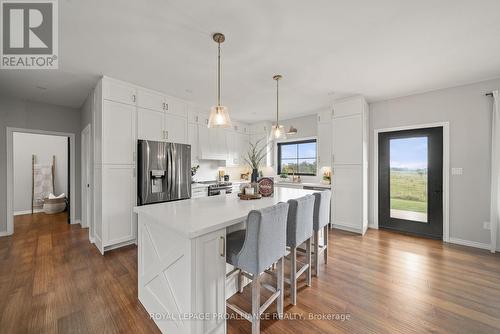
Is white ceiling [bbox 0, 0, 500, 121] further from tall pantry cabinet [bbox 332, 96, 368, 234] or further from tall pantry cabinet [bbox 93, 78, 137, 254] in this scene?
tall pantry cabinet [bbox 332, 96, 368, 234]

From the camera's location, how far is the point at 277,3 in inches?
65.1

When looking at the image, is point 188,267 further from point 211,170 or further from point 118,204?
point 211,170

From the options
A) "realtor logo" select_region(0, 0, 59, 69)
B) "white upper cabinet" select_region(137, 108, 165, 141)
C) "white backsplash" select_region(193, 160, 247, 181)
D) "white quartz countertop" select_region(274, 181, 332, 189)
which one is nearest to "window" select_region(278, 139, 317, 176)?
"white quartz countertop" select_region(274, 181, 332, 189)

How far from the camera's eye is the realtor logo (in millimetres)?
1733

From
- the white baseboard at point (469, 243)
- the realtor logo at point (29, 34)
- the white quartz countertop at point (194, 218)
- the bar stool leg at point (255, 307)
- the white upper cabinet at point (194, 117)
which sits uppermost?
the realtor logo at point (29, 34)

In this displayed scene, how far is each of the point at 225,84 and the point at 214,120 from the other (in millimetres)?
1489

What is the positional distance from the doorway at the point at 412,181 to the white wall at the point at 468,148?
0.19 m

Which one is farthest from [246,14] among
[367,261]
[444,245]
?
[444,245]

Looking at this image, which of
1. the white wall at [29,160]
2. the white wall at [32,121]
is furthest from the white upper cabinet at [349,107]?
the white wall at [29,160]

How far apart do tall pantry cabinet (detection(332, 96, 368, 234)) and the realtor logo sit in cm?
427

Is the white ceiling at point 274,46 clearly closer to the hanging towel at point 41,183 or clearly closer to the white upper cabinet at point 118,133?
the white upper cabinet at point 118,133

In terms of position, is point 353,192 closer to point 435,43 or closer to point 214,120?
point 435,43

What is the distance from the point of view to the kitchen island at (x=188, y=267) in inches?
51.7

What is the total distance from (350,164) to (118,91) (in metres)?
4.30
